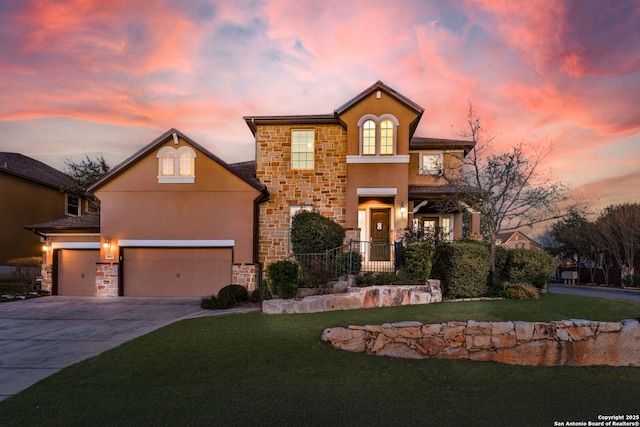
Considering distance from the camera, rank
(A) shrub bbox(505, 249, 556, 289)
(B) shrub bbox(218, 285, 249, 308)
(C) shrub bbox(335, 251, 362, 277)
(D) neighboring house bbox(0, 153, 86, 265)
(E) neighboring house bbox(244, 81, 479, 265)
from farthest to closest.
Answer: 1. (D) neighboring house bbox(0, 153, 86, 265)
2. (E) neighboring house bbox(244, 81, 479, 265)
3. (C) shrub bbox(335, 251, 362, 277)
4. (B) shrub bbox(218, 285, 249, 308)
5. (A) shrub bbox(505, 249, 556, 289)

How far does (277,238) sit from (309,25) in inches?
365

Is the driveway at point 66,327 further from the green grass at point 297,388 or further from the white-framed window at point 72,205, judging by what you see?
the white-framed window at point 72,205

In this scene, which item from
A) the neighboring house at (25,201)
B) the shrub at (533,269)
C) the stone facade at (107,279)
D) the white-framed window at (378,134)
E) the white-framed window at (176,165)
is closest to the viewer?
the shrub at (533,269)

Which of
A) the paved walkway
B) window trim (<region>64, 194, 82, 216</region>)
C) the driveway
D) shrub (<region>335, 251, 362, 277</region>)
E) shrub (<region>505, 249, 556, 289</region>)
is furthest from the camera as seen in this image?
window trim (<region>64, 194, 82, 216</region>)

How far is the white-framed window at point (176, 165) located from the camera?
16.2 metres

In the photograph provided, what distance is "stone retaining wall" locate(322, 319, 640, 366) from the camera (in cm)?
724

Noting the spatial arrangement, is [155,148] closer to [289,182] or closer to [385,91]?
[289,182]

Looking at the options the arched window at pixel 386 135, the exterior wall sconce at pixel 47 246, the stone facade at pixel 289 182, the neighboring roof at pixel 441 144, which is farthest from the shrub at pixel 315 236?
the exterior wall sconce at pixel 47 246

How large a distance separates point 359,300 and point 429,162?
10.8 metres

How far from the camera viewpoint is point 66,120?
1952 centimetres

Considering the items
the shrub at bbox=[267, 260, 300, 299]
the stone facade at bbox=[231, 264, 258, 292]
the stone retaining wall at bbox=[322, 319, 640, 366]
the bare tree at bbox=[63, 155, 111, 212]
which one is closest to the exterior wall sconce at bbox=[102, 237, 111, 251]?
the stone facade at bbox=[231, 264, 258, 292]

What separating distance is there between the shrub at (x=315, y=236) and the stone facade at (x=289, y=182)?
279 centimetres

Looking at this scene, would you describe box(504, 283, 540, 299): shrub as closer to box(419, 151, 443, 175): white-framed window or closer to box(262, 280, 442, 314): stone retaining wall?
box(262, 280, 442, 314): stone retaining wall

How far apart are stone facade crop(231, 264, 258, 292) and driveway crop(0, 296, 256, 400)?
1827mm
